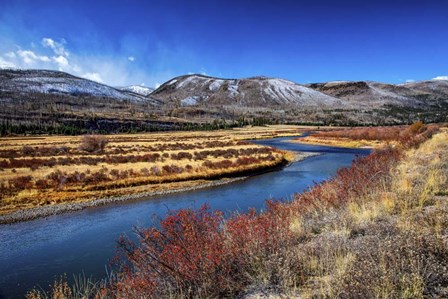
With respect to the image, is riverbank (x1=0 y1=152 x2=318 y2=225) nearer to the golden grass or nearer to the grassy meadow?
the grassy meadow

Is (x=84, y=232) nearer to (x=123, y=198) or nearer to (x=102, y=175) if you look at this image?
(x=123, y=198)

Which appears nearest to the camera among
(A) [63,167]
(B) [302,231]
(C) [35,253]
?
(B) [302,231]

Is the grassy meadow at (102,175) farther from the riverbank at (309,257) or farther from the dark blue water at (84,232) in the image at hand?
the riverbank at (309,257)

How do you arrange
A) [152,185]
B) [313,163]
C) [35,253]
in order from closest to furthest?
1. [35,253]
2. [152,185]
3. [313,163]

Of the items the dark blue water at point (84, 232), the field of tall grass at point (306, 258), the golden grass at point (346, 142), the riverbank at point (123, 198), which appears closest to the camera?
the field of tall grass at point (306, 258)

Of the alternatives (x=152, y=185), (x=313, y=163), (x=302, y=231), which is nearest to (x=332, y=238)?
(x=302, y=231)

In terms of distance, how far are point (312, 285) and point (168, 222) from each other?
3488mm

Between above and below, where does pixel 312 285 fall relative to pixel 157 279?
above

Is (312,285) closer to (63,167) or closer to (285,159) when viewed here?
(63,167)

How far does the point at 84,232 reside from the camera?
1706cm

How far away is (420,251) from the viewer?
515 centimetres

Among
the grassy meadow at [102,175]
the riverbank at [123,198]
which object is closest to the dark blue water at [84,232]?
the riverbank at [123,198]

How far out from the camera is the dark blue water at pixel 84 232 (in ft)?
39.6

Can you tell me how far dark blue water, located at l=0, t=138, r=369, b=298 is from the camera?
12078 millimetres
